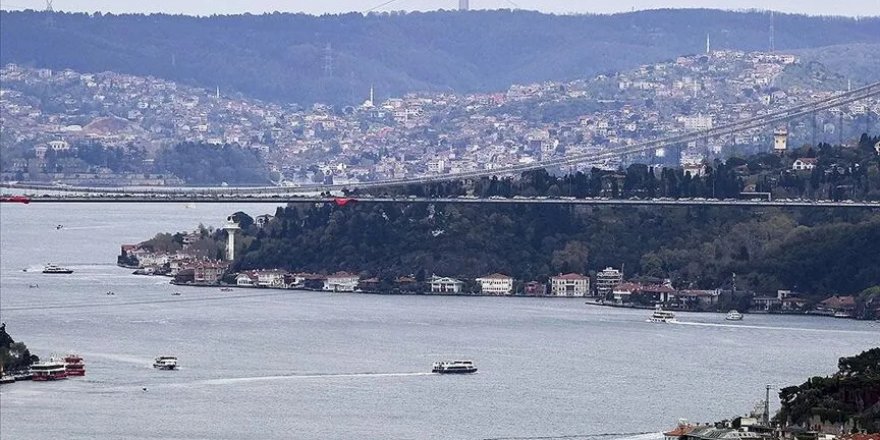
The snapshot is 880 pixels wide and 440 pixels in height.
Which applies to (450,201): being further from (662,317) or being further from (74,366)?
(74,366)

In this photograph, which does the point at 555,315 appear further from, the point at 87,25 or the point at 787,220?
the point at 87,25

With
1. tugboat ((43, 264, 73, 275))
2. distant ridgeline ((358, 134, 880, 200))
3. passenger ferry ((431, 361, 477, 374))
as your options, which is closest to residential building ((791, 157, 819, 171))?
distant ridgeline ((358, 134, 880, 200))

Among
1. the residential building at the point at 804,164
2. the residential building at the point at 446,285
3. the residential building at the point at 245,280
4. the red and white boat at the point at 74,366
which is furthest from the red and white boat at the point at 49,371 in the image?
the residential building at the point at 804,164

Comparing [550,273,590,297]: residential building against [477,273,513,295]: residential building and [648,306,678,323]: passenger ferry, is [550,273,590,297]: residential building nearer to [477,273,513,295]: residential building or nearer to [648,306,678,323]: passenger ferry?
[477,273,513,295]: residential building

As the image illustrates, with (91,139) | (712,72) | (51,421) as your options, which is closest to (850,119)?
(712,72)

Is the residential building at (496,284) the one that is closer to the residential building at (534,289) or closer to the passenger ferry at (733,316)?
the residential building at (534,289)

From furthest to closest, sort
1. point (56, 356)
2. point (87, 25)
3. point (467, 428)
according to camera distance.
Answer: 1. point (87, 25)
2. point (56, 356)
3. point (467, 428)

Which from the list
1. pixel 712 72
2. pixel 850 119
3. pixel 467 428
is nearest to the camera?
pixel 467 428
